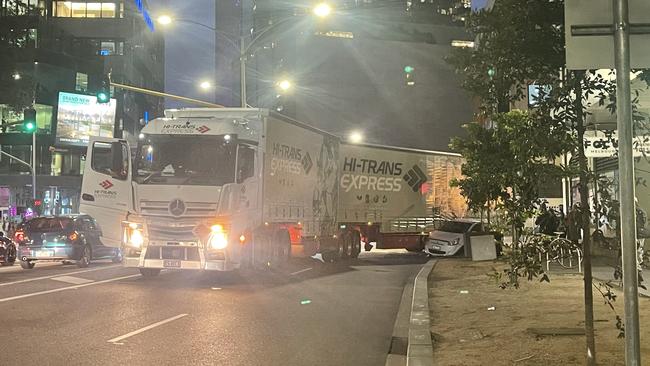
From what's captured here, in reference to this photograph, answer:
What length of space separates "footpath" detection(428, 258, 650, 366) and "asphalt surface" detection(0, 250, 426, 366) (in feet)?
3.27

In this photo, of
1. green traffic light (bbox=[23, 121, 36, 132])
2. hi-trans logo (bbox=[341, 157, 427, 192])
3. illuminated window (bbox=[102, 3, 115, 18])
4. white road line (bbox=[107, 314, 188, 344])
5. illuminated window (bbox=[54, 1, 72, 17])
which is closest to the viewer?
white road line (bbox=[107, 314, 188, 344])

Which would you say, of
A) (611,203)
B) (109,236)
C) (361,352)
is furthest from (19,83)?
(611,203)

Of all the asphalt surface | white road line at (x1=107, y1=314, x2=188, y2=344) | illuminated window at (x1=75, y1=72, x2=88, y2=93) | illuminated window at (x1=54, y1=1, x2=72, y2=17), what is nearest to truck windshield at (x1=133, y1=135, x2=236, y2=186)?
the asphalt surface

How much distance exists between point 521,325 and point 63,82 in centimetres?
6527

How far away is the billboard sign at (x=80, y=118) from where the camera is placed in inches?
2429

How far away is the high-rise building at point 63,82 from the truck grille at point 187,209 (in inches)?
1646

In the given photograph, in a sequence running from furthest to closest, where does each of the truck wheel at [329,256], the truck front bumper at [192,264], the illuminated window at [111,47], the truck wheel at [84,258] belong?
the illuminated window at [111,47] → the truck wheel at [329,256] → the truck wheel at [84,258] → the truck front bumper at [192,264]

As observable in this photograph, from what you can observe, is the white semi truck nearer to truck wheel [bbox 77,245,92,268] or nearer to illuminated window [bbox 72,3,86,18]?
truck wheel [bbox 77,245,92,268]

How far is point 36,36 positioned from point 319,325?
6682 centimetres

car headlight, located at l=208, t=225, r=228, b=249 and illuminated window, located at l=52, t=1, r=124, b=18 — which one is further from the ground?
illuminated window, located at l=52, t=1, r=124, b=18

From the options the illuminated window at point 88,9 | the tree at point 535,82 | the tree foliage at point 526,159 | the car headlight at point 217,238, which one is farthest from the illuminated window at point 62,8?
the tree foliage at point 526,159

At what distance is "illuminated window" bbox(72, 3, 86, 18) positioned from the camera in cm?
7681

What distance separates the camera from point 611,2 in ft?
12.9

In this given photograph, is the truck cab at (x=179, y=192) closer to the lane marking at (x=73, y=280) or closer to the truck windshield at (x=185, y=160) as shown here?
the truck windshield at (x=185, y=160)
